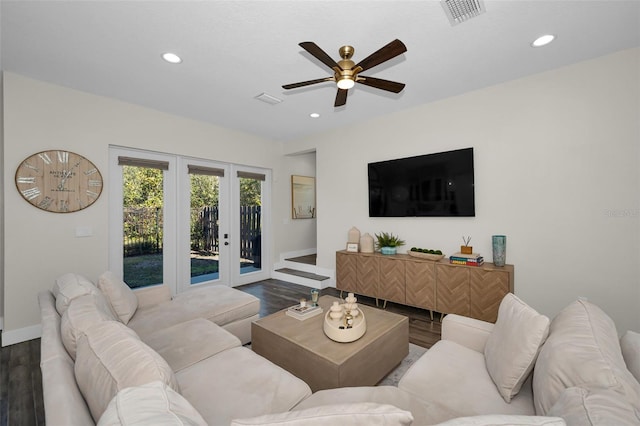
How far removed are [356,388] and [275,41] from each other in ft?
8.75

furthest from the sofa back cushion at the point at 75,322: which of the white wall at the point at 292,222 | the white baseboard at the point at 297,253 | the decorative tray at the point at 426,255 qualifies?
the white baseboard at the point at 297,253

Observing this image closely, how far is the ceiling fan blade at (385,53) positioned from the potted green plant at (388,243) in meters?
2.66

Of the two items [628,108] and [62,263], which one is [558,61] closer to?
[628,108]

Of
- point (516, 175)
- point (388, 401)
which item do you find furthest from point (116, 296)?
point (516, 175)

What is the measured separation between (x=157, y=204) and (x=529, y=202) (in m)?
4.96

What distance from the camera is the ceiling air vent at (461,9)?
6.53 feet

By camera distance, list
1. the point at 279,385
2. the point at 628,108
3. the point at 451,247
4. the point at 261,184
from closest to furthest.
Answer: the point at 279,385
the point at 628,108
the point at 451,247
the point at 261,184

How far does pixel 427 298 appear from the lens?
353cm

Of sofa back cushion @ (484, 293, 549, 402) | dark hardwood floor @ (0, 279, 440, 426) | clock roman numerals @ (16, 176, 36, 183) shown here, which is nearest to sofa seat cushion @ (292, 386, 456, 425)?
sofa back cushion @ (484, 293, 549, 402)

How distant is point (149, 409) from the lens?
738 mm

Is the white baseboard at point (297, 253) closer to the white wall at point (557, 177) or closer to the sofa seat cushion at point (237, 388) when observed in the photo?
the white wall at point (557, 177)

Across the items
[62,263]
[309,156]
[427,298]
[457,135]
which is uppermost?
[309,156]

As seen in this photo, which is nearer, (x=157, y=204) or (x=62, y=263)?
(x=62, y=263)

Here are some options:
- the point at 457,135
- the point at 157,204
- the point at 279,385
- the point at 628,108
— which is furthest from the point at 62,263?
the point at 628,108
